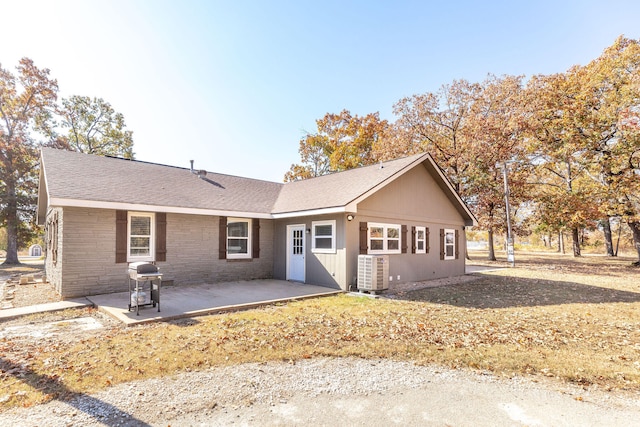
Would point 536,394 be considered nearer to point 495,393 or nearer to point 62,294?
point 495,393

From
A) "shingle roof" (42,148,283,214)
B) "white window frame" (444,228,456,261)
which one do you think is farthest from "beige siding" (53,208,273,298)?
"white window frame" (444,228,456,261)

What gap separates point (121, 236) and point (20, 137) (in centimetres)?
2202

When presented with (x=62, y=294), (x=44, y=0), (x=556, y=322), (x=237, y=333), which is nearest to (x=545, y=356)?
(x=556, y=322)

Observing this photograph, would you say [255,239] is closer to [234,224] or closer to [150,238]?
[234,224]

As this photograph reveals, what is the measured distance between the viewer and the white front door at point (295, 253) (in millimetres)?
11930

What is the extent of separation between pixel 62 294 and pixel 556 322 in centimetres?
1212

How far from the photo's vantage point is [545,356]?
4746 mm

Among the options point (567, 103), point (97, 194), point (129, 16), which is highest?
point (567, 103)

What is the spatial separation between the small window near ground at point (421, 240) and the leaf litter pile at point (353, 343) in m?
4.44

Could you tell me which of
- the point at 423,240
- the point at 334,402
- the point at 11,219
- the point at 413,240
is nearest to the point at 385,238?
the point at 413,240

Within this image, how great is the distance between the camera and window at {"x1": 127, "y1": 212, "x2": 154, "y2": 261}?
31.7 feet

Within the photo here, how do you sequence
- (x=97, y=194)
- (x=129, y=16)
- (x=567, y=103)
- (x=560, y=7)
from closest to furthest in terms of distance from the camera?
1. (x=97, y=194)
2. (x=129, y=16)
3. (x=560, y=7)
4. (x=567, y=103)

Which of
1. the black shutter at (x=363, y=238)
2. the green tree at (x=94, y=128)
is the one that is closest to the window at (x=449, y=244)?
the black shutter at (x=363, y=238)

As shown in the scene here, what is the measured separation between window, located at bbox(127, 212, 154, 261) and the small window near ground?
9730 mm
